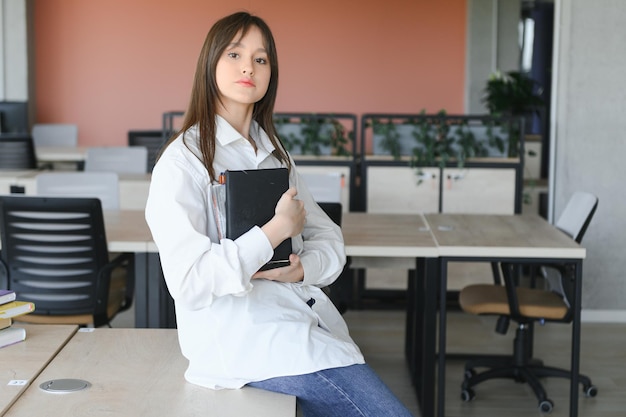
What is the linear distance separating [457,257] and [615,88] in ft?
8.15

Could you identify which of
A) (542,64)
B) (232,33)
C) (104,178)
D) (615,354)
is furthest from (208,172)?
(542,64)

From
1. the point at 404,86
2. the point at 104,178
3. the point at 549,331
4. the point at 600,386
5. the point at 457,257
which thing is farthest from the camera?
the point at 404,86

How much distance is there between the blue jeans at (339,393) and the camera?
1.97 m

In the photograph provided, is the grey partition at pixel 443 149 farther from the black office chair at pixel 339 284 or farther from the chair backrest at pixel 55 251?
the chair backrest at pixel 55 251

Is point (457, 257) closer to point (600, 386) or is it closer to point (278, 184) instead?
point (600, 386)

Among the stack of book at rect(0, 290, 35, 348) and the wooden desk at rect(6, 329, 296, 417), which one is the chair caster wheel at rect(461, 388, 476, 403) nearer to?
the wooden desk at rect(6, 329, 296, 417)

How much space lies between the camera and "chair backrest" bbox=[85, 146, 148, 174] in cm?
632

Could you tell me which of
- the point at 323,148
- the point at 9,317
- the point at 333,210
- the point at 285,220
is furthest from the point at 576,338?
the point at 323,148

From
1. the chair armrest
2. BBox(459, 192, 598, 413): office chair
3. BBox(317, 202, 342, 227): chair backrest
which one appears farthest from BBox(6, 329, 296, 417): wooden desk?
BBox(459, 192, 598, 413): office chair

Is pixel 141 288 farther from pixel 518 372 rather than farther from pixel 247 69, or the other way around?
pixel 247 69

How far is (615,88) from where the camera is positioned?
18.5 ft

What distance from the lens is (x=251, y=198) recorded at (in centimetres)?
197

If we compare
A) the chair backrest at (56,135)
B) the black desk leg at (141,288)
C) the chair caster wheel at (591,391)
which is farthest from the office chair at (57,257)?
the chair backrest at (56,135)

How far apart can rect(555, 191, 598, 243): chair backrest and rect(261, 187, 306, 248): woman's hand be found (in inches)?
95.5
